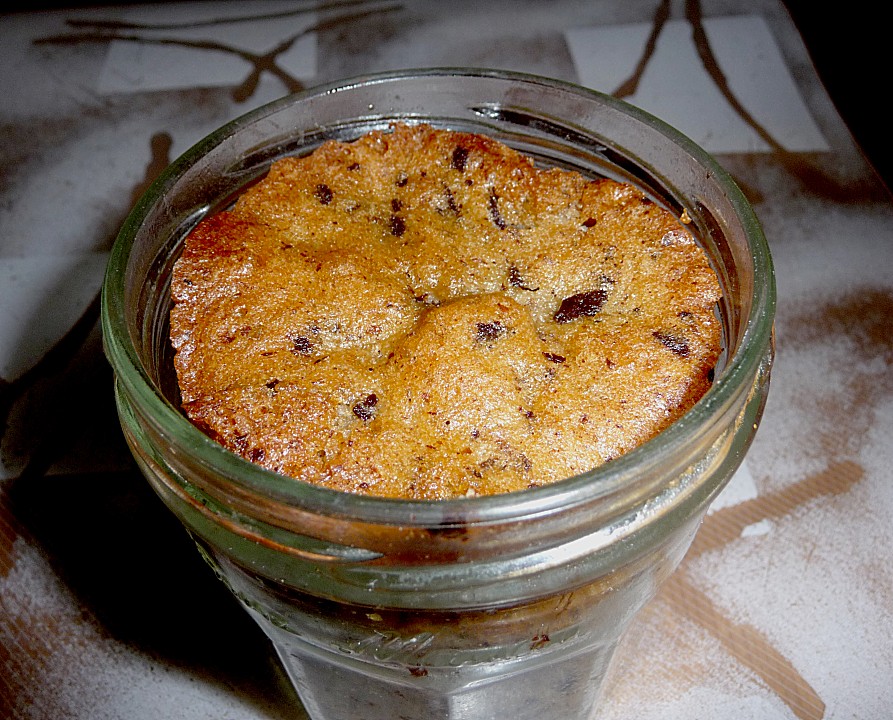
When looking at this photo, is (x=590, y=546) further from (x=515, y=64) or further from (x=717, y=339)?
(x=515, y=64)

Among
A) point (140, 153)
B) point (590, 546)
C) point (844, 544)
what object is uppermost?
point (590, 546)

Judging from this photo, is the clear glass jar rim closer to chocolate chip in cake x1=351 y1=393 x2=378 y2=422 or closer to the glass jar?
the glass jar

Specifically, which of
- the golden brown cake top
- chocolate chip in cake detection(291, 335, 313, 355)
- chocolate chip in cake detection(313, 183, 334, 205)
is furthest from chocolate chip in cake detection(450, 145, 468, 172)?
chocolate chip in cake detection(291, 335, 313, 355)

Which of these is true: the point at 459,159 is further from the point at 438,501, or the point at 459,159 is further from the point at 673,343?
the point at 438,501

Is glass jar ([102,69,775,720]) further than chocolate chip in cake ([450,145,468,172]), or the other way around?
chocolate chip in cake ([450,145,468,172])

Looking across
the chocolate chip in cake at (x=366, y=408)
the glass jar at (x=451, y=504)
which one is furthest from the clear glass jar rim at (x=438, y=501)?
the chocolate chip in cake at (x=366, y=408)

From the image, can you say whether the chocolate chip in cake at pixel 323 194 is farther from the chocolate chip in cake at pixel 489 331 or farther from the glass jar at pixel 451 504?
the chocolate chip in cake at pixel 489 331

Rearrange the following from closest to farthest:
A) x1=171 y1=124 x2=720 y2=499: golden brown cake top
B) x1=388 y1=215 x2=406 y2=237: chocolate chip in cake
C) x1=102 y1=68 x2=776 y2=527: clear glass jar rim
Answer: x1=102 y1=68 x2=776 y2=527: clear glass jar rim
x1=171 y1=124 x2=720 y2=499: golden brown cake top
x1=388 y1=215 x2=406 y2=237: chocolate chip in cake

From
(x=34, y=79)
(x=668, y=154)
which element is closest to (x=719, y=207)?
(x=668, y=154)
